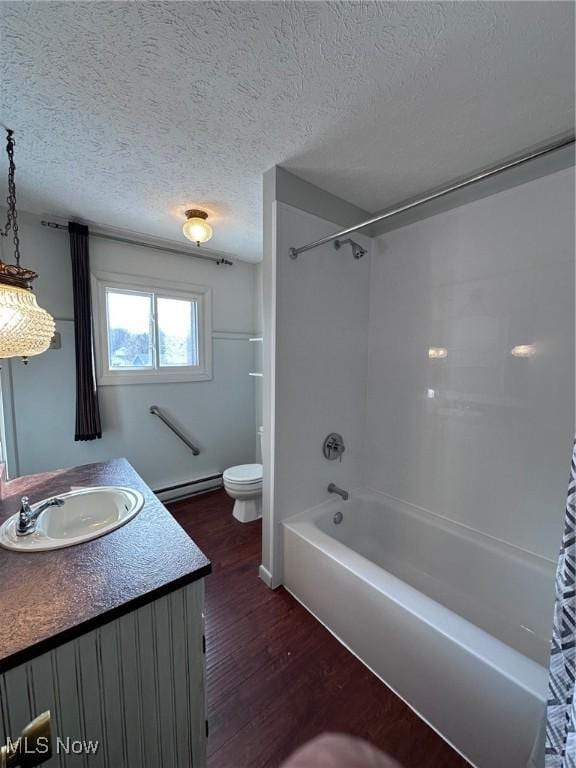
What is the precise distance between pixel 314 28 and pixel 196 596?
1.76 m

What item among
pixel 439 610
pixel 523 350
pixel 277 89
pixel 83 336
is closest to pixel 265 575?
pixel 439 610

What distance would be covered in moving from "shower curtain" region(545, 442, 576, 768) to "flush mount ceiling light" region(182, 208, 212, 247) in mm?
2244

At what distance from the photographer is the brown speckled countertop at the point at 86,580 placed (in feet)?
2.24

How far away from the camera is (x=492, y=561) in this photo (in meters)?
1.68

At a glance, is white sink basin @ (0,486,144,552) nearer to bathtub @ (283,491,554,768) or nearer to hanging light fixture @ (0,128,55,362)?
hanging light fixture @ (0,128,55,362)

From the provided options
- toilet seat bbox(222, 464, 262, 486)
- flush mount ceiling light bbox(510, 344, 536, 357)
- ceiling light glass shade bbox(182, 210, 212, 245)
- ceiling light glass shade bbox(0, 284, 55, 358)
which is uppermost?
ceiling light glass shade bbox(182, 210, 212, 245)

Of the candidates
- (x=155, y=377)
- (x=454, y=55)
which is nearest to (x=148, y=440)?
(x=155, y=377)

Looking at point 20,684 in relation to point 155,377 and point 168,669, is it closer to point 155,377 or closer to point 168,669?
point 168,669

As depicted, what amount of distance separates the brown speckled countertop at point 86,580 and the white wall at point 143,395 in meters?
1.36

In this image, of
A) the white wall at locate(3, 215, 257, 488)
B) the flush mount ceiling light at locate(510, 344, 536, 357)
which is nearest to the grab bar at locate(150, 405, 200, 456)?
the white wall at locate(3, 215, 257, 488)

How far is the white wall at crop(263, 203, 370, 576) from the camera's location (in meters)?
1.75

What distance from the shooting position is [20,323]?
1086mm

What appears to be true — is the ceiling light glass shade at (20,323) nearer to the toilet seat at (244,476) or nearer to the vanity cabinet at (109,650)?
the vanity cabinet at (109,650)

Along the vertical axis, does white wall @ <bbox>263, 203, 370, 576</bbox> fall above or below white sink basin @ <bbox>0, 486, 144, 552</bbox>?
above
